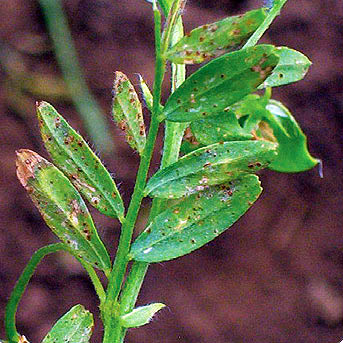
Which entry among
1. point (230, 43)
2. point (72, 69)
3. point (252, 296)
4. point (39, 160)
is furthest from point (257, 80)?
point (72, 69)

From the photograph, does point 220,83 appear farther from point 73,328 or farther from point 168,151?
point 73,328

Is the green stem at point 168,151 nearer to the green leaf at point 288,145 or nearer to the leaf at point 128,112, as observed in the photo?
the leaf at point 128,112

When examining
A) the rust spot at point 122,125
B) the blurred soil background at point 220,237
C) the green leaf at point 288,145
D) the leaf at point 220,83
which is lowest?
the blurred soil background at point 220,237

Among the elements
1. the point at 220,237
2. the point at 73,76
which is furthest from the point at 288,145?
the point at 73,76

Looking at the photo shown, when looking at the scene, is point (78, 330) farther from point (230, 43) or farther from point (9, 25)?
point (9, 25)

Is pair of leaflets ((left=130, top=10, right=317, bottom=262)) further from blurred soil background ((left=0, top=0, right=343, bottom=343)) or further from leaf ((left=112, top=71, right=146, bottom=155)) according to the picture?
blurred soil background ((left=0, top=0, right=343, bottom=343))

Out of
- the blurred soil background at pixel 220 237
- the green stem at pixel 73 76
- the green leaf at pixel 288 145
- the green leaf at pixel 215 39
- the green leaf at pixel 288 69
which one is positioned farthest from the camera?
the green stem at pixel 73 76

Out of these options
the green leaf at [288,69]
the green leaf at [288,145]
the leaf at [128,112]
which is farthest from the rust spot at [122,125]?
the green leaf at [288,145]
